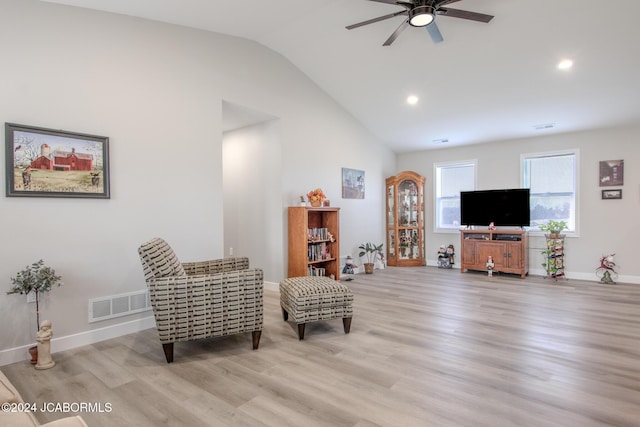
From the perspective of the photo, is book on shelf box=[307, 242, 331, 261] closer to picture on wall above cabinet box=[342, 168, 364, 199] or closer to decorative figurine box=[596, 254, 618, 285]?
picture on wall above cabinet box=[342, 168, 364, 199]

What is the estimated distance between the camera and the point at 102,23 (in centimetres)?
328

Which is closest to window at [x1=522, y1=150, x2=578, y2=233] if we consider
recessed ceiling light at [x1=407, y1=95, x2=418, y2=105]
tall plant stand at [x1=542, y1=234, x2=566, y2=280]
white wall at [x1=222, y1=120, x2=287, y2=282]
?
tall plant stand at [x1=542, y1=234, x2=566, y2=280]

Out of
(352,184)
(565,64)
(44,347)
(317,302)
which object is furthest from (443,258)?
(44,347)

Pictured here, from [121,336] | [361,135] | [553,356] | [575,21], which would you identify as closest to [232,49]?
[361,135]

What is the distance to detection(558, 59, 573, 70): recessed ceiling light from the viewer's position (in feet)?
13.9

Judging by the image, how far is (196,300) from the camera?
275cm

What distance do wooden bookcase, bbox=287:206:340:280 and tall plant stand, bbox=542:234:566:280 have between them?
144 inches

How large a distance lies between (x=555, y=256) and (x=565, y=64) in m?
3.26

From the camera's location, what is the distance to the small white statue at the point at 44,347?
106 inches

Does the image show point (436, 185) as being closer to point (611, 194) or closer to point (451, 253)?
point (451, 253)

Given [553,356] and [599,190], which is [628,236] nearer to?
[599,190]

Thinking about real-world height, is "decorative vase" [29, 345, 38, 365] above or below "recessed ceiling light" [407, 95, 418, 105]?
below

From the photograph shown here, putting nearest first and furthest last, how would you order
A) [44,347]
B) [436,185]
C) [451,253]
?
[44,347]
[451,253]
[436,185]

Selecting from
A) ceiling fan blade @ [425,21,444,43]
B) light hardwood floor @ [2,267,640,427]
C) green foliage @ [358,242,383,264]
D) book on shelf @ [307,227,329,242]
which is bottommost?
light hardwood floor @ [2,267,640,427]
